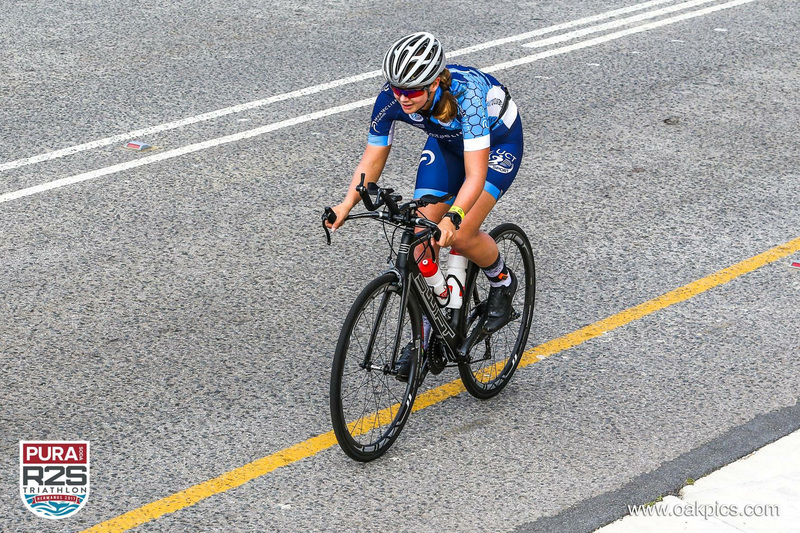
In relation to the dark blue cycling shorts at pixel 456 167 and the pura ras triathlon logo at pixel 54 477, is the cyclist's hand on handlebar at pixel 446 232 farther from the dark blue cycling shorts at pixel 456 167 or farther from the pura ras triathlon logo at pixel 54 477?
the pura ras triathlon logo at pixel 54 477

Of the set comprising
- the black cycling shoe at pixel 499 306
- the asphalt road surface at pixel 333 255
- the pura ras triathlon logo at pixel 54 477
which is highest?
the black cycling shoe at pixel 499 306

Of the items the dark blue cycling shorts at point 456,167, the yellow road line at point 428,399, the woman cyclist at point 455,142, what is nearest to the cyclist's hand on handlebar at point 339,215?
the woman cyclist at point 455,142

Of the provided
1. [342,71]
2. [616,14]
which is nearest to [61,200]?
[342,71]

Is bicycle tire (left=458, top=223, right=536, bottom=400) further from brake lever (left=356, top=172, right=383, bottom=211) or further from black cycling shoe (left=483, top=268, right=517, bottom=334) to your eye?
brake lever (left=356, top=172, right=383, bottom=211)

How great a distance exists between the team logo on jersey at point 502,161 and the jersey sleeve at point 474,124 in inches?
15.4

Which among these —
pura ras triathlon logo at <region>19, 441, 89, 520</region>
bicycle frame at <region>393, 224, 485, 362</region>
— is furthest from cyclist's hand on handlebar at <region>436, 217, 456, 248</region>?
pura ras triathlon logo at <region>19, 441, 89, 520</region>

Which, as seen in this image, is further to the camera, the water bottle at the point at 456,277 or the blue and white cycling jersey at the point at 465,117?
the water bottle at the point at 456,277

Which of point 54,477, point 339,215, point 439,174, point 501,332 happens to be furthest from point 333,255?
point 54,477

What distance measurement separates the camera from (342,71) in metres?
10.5

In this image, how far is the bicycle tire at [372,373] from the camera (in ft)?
16.0

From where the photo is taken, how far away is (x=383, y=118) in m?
5.36

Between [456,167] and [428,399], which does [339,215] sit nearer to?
[456,167]

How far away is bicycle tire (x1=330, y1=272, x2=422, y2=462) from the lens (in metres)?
4.88

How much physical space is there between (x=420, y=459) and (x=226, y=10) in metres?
8.12
